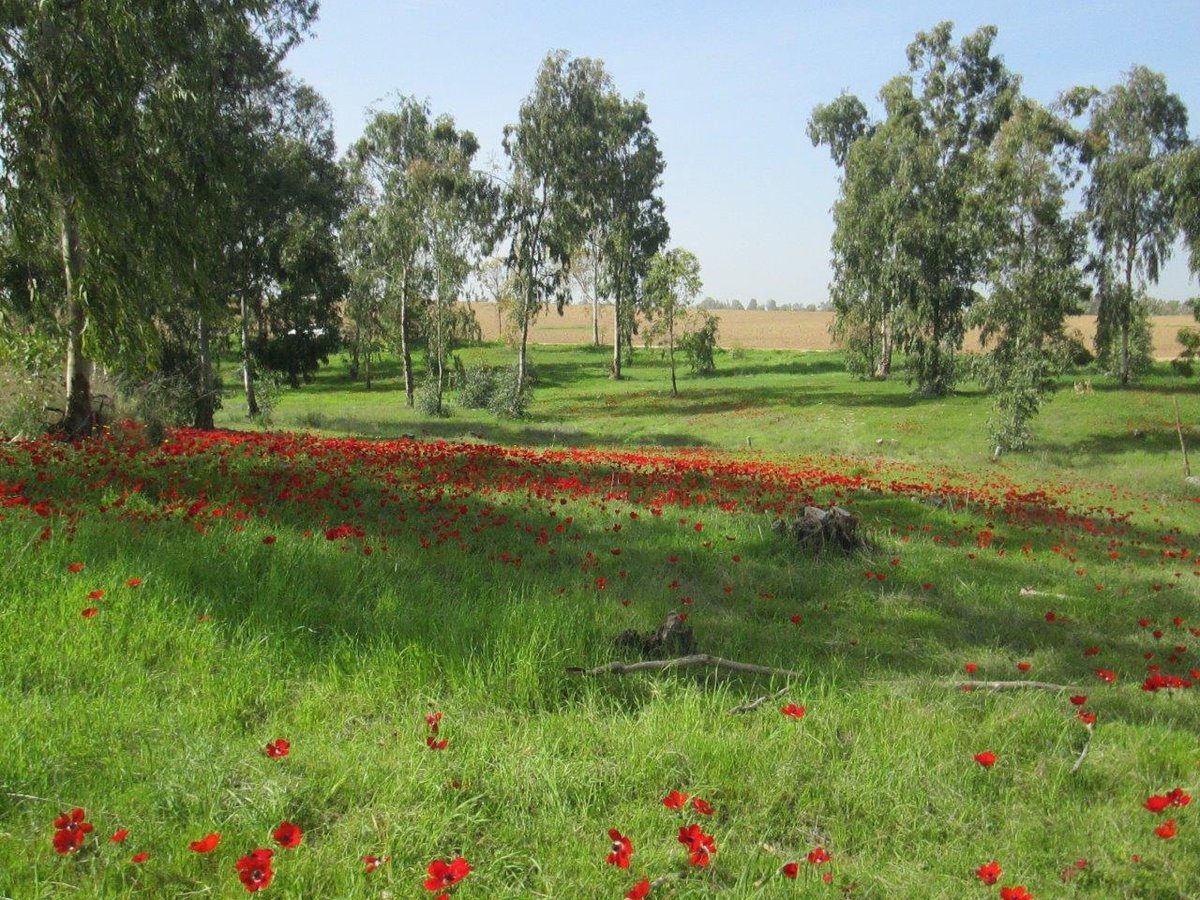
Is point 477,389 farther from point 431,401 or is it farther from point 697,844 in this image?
point 697,844

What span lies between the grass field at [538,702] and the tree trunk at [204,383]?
13045 millimetres

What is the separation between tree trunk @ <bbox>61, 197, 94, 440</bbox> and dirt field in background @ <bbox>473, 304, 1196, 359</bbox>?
5621cm

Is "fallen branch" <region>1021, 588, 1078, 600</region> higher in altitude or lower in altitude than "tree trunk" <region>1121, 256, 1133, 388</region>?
lower

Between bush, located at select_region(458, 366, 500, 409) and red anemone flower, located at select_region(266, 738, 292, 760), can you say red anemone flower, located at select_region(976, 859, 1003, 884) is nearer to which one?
red anemone flower, located at select_region(266, 738, 292, 760)

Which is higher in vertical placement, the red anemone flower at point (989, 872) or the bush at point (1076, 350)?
the bush at point (1076, 350)

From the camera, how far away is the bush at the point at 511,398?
36.6 m

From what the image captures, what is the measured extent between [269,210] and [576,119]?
15025 millimetres

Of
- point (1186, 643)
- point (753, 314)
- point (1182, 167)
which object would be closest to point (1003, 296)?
point (1182, 167)

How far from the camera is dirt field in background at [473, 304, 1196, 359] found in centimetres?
7394

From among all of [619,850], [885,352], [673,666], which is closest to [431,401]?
[885,352]

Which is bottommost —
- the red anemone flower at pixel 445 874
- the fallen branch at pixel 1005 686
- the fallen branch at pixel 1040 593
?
the fallen branch at pixel 1040 593

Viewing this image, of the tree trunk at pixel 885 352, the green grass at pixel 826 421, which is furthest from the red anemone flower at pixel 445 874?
the tree trunk at pixel 885 352

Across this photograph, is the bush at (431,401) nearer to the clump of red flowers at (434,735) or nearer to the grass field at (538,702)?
the grass field at (538,702)

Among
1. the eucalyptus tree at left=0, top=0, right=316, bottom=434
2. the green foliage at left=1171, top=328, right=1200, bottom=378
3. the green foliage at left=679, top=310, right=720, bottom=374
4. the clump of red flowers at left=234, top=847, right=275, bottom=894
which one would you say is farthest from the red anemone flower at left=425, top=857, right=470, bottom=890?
the green foliage at left=679, top=310, right=720, bottom=374
